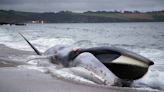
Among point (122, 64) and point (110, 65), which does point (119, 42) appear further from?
point (122, 64)

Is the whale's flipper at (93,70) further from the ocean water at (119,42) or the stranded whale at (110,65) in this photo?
the ocean water at (119,42)

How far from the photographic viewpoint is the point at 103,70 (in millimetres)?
7988

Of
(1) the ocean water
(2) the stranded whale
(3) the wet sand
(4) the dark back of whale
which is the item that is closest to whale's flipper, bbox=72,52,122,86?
(2) the stranded whale

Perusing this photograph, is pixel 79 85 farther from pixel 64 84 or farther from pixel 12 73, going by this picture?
pixel 12 73

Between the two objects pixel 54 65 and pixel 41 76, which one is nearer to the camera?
pixel 41 76

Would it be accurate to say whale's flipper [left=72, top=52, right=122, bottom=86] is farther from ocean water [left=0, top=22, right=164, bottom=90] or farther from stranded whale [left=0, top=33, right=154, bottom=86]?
ocean water [left=0, top=22, right=164, bottom=90]

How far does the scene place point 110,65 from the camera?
812 centimetres

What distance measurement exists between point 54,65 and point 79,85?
9.84ft

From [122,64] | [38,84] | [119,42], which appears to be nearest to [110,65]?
[122,64]

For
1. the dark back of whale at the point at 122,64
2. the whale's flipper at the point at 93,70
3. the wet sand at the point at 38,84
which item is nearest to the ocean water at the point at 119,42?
the dark back of whale at the point at 122,64

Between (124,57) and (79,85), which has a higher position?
(124,57)

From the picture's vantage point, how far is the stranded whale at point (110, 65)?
7.76 meters

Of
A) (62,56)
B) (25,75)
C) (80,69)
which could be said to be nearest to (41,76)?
(25,75)

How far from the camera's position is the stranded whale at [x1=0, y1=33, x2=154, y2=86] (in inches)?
306
